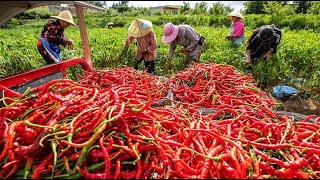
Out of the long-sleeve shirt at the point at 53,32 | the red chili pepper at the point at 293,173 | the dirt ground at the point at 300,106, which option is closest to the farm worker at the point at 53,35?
the long-sleeve shirt at the point at 53,32

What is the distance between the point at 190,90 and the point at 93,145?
8.03 feet

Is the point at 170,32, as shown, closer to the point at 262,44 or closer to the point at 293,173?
the point at 262,44

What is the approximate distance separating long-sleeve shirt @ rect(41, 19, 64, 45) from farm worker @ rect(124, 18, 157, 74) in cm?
135

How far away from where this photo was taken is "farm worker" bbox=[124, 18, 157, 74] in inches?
206

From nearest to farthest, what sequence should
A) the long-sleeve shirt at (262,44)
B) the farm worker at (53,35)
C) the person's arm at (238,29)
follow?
the farm worker at (53,35)
the long-sleeve shirt at (262,44)
the person's arm at (238,29)

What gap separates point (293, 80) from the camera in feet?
17.6

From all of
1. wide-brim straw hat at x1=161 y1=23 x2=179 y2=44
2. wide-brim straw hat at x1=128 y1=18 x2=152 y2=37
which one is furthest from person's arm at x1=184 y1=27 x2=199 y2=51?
wide-brim straw hat at x1=128 y1=18 x2=152 y2=37

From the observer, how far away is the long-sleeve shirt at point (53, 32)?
4.85 meters

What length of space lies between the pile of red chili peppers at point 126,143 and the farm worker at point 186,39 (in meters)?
3.18

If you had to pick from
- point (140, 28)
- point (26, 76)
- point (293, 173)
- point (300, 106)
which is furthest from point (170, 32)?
point (293, 173)

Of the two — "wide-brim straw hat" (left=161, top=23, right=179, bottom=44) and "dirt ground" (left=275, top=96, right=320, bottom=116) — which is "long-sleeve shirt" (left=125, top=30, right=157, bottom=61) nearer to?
"wide-brim straw hat" (left=161, top=23, right=179, bottom=44)

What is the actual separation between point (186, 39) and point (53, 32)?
8.86 feet

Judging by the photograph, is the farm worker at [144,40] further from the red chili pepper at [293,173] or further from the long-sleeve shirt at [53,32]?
the red chili pepper at [293,173]

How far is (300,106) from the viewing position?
4.73 m
